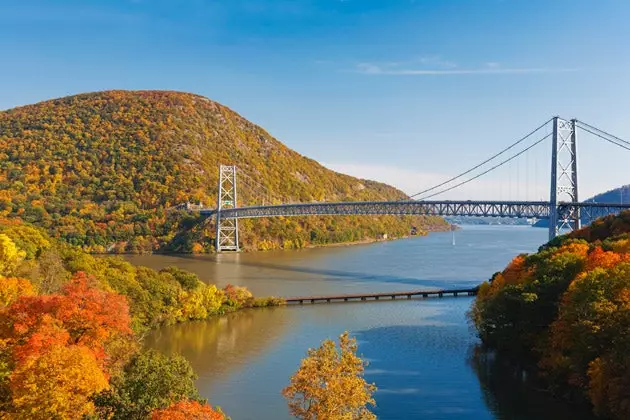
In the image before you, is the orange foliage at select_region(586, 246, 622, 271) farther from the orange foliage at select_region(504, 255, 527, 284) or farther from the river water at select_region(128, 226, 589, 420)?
the river water at select_region(128, 226, 589, 420)

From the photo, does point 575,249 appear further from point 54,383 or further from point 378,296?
point 54,383

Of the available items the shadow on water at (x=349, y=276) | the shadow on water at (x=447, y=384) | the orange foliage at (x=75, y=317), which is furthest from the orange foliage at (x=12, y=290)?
the shadow on water at (x=349, y=276)

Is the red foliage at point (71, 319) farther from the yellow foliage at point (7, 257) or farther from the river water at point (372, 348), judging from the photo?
the yellow foliage at point (7, 257)

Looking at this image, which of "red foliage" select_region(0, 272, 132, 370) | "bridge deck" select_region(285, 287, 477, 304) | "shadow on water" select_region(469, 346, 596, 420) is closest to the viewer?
"red foliage" select_region(0, 272, 132, 370)

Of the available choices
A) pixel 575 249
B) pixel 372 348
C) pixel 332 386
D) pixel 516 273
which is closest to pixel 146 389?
pixel 332 386

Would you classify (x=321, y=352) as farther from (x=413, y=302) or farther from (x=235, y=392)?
(x=413, y=302)

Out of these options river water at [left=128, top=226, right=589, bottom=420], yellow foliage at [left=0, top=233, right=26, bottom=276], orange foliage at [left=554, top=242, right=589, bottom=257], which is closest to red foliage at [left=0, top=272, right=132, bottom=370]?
river water at [left=128, top=226, right=589, bottom=420]

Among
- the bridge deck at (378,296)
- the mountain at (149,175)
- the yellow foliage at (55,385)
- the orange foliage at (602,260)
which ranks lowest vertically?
the bridge deck at (378,296)
